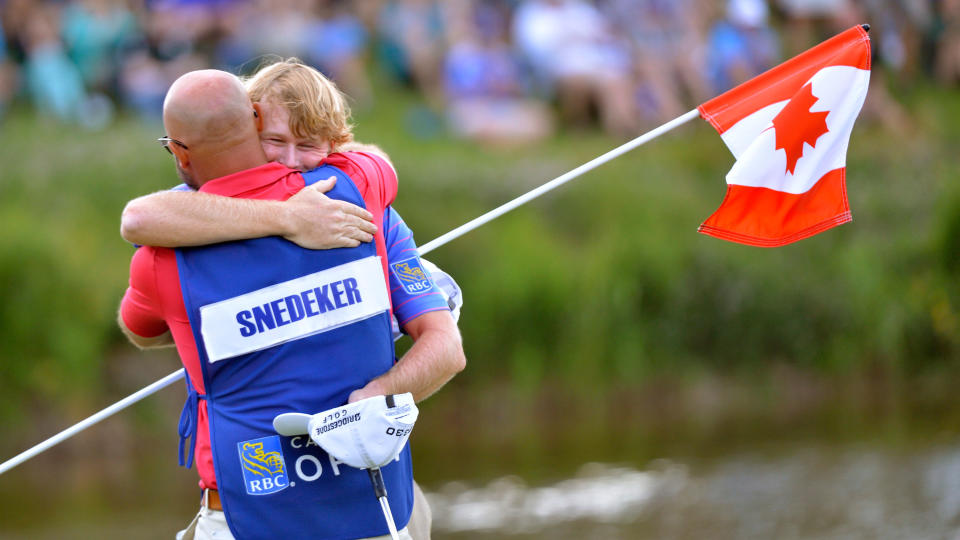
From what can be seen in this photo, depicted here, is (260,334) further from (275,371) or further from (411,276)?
(411,276)

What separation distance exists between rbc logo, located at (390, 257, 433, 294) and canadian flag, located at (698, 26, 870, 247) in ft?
4.47

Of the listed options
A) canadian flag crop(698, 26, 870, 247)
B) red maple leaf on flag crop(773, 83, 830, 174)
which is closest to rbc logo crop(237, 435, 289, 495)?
canadian flag crop(698, 26, 870, 247)

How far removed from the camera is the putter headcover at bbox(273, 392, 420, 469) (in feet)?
9.32

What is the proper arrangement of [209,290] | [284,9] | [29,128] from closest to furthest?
[209,290] → [29,128] → [284,9]

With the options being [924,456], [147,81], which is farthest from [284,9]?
[924,456]

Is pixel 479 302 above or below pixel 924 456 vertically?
above

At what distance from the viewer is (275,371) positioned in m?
2.95

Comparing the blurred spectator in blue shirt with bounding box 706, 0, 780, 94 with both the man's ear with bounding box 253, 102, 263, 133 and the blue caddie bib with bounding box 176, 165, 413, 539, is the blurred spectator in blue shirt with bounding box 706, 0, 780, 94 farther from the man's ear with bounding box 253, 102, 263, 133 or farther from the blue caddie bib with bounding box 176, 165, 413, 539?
the blue caddie bib with bounding box 176, 165, 413, 539

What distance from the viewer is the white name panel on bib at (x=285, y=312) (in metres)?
2.91

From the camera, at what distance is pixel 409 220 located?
10133 mm

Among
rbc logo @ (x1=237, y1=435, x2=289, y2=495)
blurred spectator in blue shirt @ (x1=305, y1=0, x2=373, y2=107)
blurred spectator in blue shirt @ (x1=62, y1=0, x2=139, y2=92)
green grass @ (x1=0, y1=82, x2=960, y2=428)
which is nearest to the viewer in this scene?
rbc logo @ (x1=237, y1=435, x2=289, y2=495)

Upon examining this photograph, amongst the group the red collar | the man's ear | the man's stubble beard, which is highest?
the man's ear

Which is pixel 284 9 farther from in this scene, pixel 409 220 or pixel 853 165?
pixel 853 165

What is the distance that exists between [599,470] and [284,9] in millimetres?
6074
